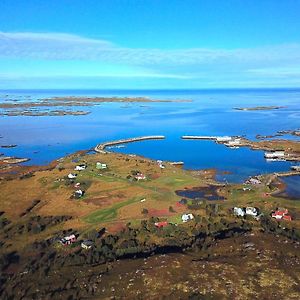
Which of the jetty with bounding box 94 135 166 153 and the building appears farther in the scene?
the jetty with bounding box 94 135 166 153

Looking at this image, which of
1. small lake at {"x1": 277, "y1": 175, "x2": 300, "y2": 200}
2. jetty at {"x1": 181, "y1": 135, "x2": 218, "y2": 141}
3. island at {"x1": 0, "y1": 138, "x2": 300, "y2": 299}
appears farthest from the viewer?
jetty at {"x1": 181, "y1": 135, "x2": 218, "y2": 141}

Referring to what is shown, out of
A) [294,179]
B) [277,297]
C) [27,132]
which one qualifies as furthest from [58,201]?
[27,132]

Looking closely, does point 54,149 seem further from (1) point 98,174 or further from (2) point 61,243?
(2) point 61,243

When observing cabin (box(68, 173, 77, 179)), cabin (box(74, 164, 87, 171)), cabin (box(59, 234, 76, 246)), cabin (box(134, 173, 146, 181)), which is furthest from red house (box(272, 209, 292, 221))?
cabin (box(74, 164, 87, 171))

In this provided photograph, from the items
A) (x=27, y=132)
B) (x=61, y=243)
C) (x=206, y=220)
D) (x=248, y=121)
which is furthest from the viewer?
(x=248, y=121)

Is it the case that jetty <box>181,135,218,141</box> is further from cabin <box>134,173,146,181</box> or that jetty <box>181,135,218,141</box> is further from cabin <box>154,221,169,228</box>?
cabin <box>154,221,169,228</box>

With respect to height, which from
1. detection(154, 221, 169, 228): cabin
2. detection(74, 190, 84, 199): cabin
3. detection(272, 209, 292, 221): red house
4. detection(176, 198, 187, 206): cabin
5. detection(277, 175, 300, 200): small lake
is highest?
detection(74, 190, 84, 199): cabin

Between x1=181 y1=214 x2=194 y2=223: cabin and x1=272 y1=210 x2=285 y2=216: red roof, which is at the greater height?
x1=181 y1=214 x2=194 y2=223: cabin
